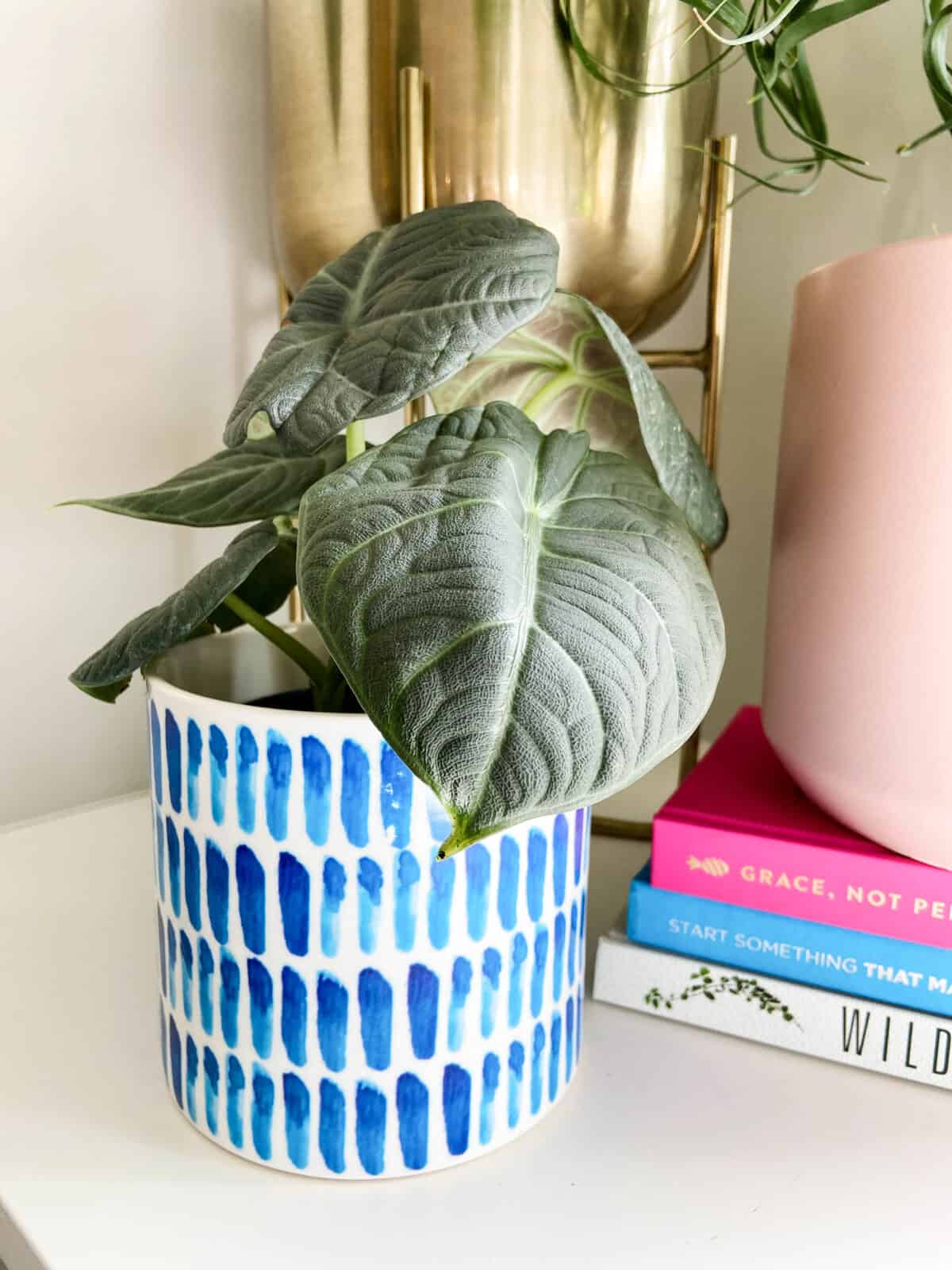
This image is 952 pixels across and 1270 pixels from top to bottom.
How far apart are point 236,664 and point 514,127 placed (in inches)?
13.7

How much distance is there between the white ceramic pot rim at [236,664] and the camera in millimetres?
465

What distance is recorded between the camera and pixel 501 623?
0.25 meters

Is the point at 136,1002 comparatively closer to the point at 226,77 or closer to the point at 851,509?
the point at 851,509

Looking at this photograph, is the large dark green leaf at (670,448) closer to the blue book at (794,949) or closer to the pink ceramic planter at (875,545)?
the pink ceramic planter at (875,545)

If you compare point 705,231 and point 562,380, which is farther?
point 705,231

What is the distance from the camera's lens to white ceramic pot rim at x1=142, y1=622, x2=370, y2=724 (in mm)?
465

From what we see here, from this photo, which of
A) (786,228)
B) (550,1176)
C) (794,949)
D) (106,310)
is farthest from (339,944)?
(786,228)

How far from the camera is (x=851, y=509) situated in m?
0.43

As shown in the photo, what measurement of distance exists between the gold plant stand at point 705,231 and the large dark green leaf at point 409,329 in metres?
0.23

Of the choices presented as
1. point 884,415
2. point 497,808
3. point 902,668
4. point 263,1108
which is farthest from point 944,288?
point 263,1108

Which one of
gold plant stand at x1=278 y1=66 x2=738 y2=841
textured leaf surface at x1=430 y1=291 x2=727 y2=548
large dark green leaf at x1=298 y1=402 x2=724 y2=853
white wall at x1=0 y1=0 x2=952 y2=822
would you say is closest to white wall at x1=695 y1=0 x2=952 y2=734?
white wall at x1=0 y1=0 x2=952 y2=822

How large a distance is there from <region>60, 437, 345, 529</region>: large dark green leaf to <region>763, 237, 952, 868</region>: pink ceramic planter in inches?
8.6

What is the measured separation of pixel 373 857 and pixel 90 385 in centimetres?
57

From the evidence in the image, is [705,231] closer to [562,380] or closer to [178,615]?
[562,380]
